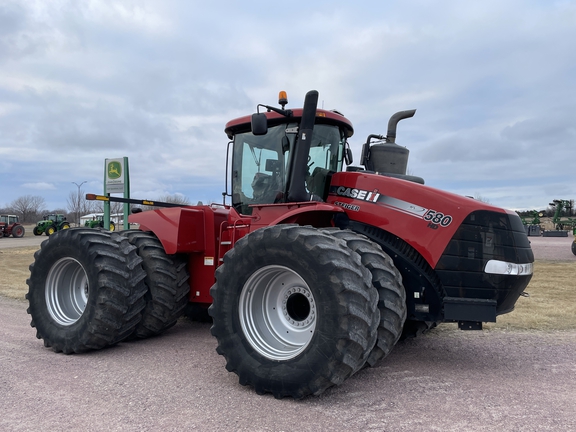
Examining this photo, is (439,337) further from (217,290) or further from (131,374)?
(131,374)

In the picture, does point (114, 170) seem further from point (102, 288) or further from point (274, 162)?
point (274, 162)

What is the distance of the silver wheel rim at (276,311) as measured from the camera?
14.6ft

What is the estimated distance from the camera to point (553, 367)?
5.11m

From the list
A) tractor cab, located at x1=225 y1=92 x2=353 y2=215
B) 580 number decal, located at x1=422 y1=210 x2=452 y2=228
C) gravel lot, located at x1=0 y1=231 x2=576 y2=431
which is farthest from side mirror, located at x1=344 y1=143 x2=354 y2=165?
gravel lot, located at x1=0 y1=231 x2=576 y2=431

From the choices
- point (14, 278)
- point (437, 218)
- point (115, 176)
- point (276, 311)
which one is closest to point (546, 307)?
point (437, 218)

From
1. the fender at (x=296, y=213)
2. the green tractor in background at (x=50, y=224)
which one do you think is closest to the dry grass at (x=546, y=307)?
the fender at (x=296, y=213)

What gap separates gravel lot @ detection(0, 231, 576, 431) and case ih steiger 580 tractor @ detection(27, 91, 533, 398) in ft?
0.90

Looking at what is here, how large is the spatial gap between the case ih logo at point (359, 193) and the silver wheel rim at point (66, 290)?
329cm

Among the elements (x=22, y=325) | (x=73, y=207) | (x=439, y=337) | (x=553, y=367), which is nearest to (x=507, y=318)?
(x=439, y=337)

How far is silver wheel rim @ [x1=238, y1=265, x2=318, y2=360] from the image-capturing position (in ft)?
14.6

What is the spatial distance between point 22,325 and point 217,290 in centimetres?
425

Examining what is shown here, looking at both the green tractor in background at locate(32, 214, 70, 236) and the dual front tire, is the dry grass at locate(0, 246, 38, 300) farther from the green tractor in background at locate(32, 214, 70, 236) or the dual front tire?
the green tractor in background at locate(32, 214, 70, 236)

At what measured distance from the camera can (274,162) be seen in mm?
5664

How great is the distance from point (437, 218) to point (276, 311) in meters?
1.76
